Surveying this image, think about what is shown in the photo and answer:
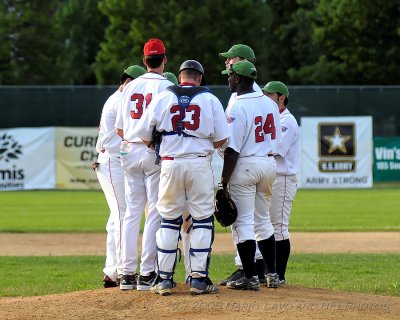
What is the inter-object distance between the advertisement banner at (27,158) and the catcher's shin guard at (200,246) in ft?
57.0

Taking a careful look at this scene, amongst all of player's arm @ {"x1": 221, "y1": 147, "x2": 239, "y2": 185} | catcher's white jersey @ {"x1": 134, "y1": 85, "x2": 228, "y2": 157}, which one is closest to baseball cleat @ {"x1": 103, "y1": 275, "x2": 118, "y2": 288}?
player's arm @ {"x1": 221, "y1": 147, "x2": 239, "y2": 185}

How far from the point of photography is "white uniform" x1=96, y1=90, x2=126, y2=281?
8609 millimetres

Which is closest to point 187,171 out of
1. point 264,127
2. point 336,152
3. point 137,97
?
point 137,97

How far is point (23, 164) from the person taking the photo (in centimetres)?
2447

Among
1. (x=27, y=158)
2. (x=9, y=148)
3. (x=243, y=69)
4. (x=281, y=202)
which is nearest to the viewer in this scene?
(x=243, y=69)

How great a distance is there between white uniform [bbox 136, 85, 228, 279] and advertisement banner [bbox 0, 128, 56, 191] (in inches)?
681

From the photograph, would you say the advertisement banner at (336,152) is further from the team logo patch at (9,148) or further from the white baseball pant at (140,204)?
the white baseball pant at (140,204)

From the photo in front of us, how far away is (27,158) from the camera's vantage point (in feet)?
80.3

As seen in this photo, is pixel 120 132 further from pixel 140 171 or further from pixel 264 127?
pixel 264 127

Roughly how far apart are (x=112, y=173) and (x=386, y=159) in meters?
17.5

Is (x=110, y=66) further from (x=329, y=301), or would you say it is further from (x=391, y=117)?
(x=329, y=301)

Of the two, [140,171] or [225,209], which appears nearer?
[225,209]

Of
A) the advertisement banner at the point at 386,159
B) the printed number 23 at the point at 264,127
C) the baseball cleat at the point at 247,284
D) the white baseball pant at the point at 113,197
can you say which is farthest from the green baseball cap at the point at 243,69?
the advertisement banner at the point at 386,159

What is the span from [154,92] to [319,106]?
18.5m
